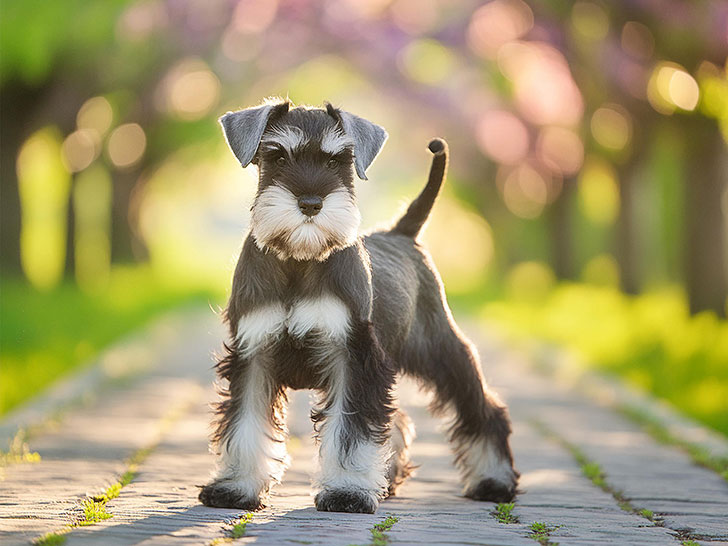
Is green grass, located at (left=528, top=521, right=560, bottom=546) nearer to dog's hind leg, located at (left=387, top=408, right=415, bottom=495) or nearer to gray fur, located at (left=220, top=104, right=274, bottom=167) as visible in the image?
dog's hind leg, located at (left=387, top=408, right=415, bottom=495)

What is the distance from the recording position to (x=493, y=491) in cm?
623

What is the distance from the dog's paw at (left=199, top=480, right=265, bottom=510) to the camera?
5.53 metres

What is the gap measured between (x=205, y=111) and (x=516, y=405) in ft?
64.2

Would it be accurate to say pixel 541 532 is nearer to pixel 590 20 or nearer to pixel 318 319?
pixel 318 319

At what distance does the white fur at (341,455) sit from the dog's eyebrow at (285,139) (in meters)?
0.93

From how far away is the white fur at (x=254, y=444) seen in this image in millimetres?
5488

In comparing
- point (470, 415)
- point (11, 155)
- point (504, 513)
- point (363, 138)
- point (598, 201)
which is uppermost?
point (598, 201)

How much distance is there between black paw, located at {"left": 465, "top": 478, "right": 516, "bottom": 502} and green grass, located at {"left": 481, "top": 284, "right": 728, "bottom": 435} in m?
3.13

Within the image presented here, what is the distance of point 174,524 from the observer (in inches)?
201

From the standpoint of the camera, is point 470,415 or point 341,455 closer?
point 341,455

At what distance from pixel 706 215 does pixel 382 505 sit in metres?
11.8

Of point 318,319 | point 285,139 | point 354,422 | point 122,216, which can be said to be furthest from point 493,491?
point 122,216

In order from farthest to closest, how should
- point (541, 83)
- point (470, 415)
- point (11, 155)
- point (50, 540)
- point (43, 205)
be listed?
1. point (43, 205)
2. point (11, 155)
3. point (541, 83)
4. point (470, 415)
5. point (50, 540)

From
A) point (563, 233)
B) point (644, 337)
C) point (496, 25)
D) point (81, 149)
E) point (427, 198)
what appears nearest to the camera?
point (427, 198)
